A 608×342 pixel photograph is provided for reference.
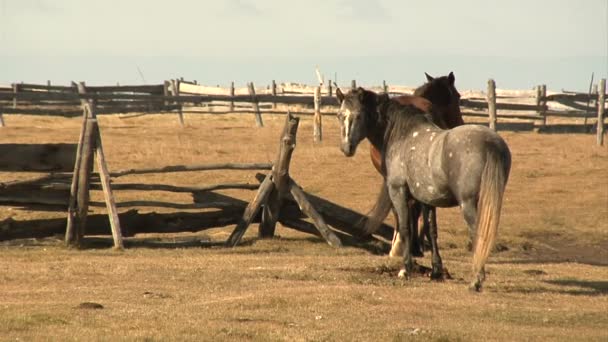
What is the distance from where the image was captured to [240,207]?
17219 millimetres

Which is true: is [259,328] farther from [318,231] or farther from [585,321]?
[318,231]

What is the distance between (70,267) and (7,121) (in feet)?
88.7

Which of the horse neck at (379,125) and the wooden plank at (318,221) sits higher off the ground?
the horse neck at (379,125)

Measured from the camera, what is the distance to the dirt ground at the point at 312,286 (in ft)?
32.0

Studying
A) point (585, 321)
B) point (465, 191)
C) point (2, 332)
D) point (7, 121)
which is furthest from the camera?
point (7, 121)

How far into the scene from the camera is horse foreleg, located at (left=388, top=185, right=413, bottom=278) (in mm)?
12922

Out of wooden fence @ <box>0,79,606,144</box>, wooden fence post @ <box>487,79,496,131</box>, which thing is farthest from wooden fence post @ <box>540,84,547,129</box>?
wooden fence post @ <box>487,79,496,131</box>

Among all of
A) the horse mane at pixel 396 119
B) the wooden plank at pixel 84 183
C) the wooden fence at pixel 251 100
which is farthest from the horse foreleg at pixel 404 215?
the wooden fence at pixel 251 100

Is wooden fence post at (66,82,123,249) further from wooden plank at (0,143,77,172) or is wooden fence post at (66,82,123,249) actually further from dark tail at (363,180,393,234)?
dark tail at (363,180,393,234)

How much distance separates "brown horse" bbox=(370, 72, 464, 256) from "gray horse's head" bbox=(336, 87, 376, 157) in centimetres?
124

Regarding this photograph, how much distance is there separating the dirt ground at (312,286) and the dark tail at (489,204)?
0.49 metres

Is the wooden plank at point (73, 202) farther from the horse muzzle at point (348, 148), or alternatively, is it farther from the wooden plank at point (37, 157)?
the horse muzzle at point (348, 148)

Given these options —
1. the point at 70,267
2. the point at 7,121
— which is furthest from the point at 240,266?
the point at 7,121

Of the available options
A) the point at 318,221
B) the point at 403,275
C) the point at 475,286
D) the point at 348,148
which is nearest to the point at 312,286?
the point at 403,275
